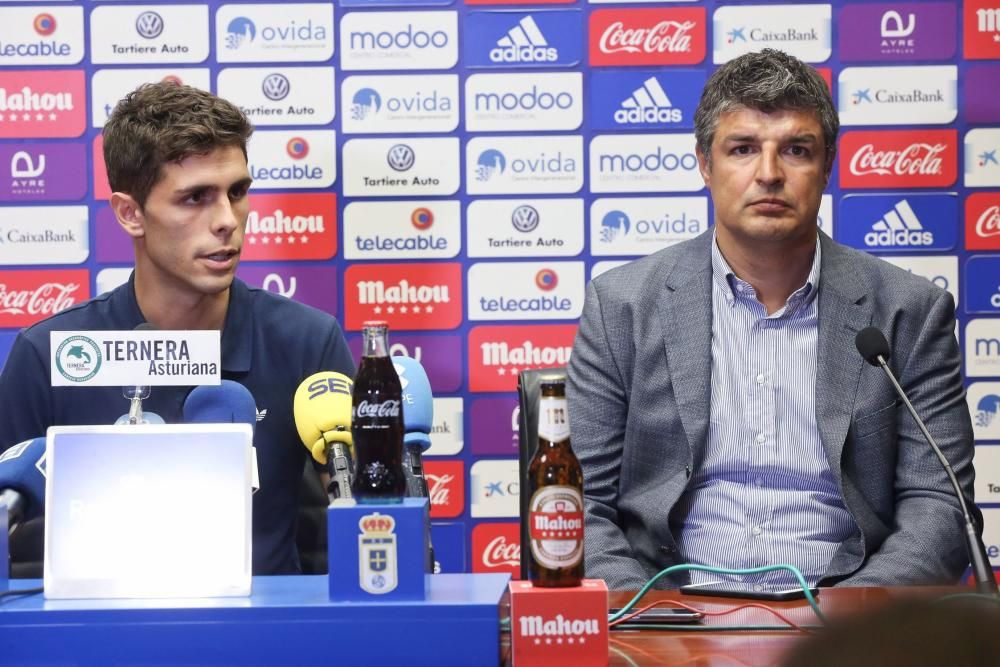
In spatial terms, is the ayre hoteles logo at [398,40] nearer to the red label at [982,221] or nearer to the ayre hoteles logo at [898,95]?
the ayre hoteles logo at [898,95]

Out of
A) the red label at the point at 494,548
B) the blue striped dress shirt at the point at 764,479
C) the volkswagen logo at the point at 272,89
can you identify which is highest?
the volkswagen logo at the point at 272,89

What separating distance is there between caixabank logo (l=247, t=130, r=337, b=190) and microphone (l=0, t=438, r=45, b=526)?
6.20 ft

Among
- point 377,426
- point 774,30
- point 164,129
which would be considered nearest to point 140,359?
point 377,426

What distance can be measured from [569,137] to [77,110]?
1375 mm

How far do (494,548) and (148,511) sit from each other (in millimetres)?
1996

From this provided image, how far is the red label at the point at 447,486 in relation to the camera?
322 cm

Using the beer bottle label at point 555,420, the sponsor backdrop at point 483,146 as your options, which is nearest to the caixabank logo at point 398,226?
the sponsor backdrop at point 483,146

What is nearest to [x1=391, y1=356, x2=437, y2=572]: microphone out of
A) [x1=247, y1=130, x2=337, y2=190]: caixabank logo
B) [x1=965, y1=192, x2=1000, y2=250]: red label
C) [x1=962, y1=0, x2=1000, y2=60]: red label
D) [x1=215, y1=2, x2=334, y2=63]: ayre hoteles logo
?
[x1=247, y1=130, x2=337, y2=190]: caixabank logo

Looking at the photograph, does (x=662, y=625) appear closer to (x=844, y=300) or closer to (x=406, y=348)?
(x=844, y=300)

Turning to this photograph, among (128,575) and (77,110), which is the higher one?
(77,110)

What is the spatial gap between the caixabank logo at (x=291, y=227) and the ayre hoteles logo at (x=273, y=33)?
386mm

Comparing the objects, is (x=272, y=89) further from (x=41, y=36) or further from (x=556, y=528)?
(x=556, y=528)

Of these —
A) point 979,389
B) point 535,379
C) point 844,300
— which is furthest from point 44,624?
point 979,389

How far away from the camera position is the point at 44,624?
4.00 ft
